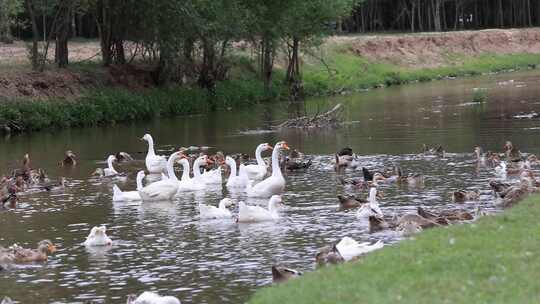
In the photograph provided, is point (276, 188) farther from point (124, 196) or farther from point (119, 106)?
point (119, 106)

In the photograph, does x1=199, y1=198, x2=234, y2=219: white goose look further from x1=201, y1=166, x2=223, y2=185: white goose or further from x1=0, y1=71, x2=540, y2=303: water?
x1=201, y1=166, x2=223, y2=185: white goose

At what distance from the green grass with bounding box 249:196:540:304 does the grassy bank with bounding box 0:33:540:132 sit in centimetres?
3783

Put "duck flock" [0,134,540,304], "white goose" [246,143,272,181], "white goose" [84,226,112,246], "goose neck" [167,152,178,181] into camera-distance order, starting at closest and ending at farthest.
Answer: "duck flock" [0,134,540,304] < "white goose" [84,226,112,246] < "goose neck" [167,152,178,181] < "white goose" [246,143,272,181]

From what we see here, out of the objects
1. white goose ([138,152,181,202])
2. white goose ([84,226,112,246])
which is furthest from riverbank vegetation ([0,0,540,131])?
white goose ([84,226,112,246])

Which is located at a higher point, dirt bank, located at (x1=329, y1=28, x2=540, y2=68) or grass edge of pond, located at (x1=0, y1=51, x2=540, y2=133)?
dirt bank, located at (x1=329, y1=28, x2=540, y2=68)

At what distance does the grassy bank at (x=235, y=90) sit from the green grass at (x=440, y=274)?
124ft

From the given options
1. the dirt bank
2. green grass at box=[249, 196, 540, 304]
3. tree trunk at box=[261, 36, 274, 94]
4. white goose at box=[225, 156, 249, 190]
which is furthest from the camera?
the dirt bank

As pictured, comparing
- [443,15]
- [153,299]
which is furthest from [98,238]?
[443,15]

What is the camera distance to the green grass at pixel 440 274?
12.1 meters

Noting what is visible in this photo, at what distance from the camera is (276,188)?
87.4ft

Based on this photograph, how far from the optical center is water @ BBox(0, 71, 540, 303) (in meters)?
17.3

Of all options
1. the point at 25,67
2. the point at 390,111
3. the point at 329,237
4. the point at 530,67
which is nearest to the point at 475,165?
the point at 329,237

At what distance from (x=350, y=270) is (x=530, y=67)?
8741 cm

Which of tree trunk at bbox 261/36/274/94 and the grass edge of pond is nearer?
the grass edge of pond
